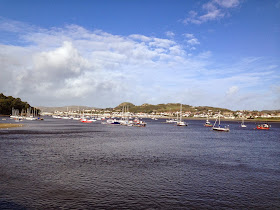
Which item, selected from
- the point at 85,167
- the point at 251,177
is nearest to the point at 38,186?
the point at 85,167

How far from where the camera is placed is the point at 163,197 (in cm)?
2409

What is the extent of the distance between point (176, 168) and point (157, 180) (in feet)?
24.6

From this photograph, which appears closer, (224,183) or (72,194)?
(72,194)

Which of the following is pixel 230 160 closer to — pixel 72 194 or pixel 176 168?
pixel 176 168

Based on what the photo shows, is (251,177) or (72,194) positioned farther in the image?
(251,177)

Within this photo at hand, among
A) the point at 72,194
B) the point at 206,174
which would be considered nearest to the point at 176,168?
the point at 206,174

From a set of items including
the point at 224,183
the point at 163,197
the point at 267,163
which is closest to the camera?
the point at 163,197

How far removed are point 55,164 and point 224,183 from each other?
2380 cm

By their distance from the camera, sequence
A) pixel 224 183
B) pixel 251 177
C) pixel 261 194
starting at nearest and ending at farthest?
1. pixel 261 194
2. pixel 224 183
3. pixel 251 177

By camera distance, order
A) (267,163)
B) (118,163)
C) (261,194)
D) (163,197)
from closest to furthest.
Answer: (163,197), (261,194), (118,163), (267,163)

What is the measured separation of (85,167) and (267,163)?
3066 centimetres

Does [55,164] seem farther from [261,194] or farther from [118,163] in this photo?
[261,194]

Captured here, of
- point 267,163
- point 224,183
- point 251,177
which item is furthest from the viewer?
point 267,163

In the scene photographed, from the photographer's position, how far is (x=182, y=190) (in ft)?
86.8
